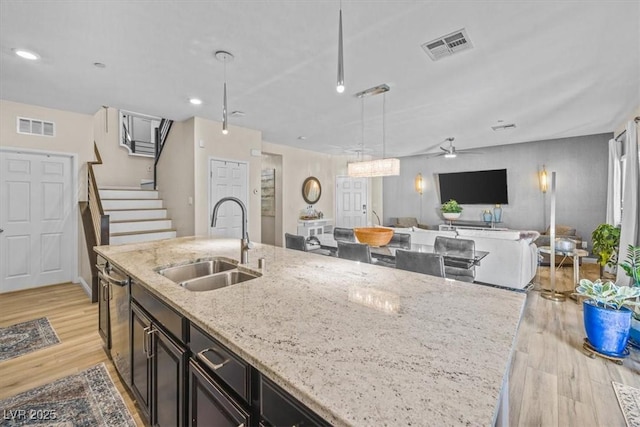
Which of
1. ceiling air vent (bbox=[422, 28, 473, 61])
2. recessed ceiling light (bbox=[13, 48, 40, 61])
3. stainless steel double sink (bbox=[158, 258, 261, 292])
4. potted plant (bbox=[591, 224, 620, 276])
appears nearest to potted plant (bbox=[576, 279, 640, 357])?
potted plant (bbox=[591, 224, 620, 276])

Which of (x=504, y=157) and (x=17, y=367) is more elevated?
(x=504, y=157)

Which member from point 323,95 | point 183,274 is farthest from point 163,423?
point 323,95

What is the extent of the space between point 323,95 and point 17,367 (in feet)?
13.3

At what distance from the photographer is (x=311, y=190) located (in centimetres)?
770

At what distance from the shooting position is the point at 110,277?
7.00 ft

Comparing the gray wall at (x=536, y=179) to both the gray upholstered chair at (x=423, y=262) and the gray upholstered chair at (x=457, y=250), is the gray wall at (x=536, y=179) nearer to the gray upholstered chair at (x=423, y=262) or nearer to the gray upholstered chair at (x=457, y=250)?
the gray upholstered chair at (x=457, y=250)

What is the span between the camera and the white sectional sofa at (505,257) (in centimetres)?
400

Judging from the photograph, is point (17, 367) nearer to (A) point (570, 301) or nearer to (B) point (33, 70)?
(B) point (33, 70)

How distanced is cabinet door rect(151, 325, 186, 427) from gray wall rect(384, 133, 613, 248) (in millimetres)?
8038

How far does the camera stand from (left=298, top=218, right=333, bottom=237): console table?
7.28m

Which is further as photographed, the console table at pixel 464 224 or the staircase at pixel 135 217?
the console table at pixel 464 224

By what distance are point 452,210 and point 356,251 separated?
18.5 feet

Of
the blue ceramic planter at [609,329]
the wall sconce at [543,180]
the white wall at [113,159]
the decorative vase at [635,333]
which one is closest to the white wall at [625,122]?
the wall sconce at [543,180]

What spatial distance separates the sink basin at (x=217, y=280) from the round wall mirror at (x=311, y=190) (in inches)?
224
